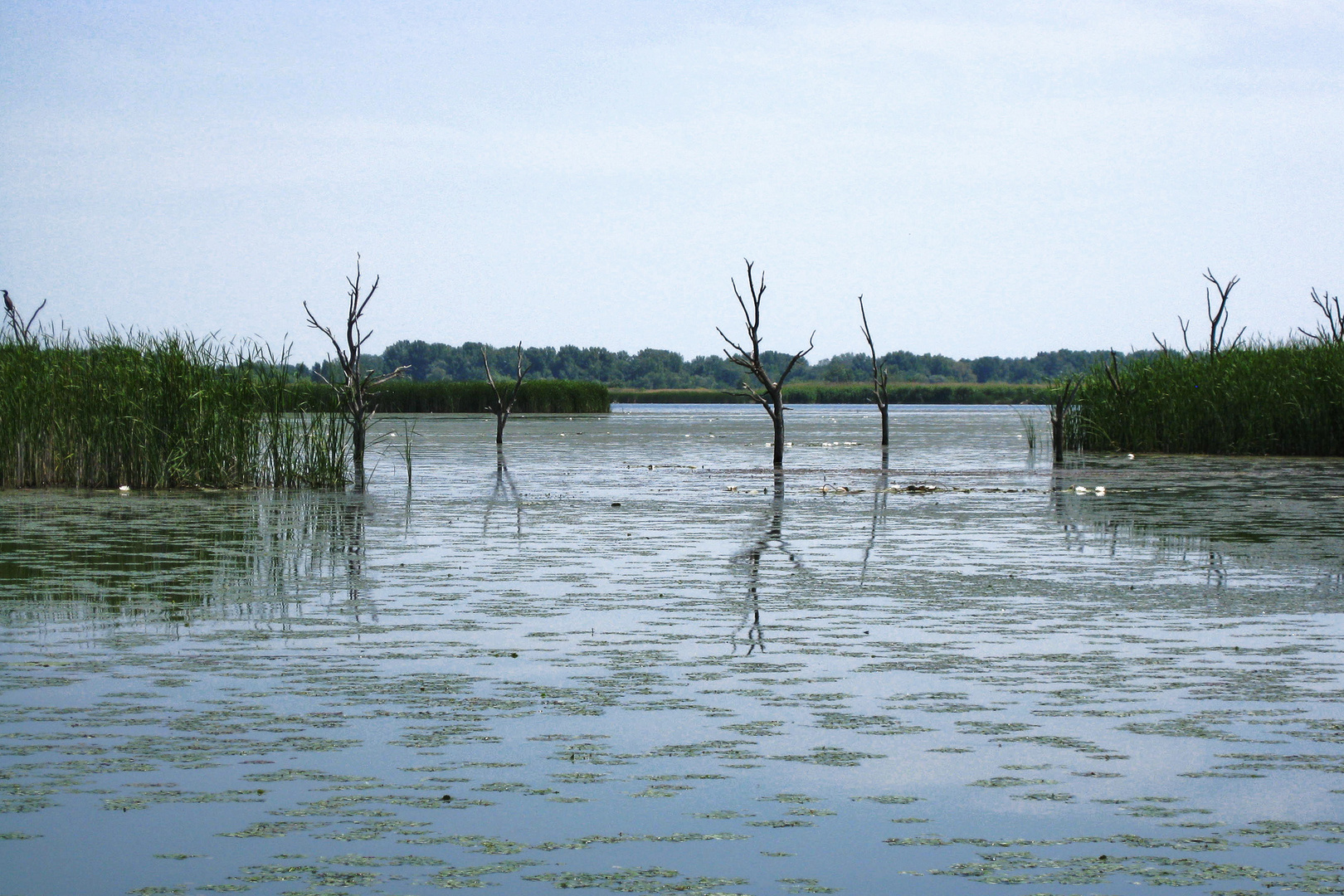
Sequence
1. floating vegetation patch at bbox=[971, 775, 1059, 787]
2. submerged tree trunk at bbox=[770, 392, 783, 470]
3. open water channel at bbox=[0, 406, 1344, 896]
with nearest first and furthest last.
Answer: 1. open water channel at bbox=[0, 406, 1344, 896]
2. floating vegetation patch at bbox=[971, 775, 1059, 787]
3. submerged tree trunk at bbox=[770, 392, 783, 470]

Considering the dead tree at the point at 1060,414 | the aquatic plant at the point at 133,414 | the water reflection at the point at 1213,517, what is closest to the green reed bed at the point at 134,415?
the aquatic plant at the point at 133,414

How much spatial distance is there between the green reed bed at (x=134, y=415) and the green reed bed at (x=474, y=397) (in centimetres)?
4212

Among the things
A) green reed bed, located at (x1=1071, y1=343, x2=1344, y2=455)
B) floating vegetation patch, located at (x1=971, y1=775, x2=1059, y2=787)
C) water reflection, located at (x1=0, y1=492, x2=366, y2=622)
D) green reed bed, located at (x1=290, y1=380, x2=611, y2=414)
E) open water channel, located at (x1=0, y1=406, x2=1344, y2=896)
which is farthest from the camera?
green reed bed, located at (x1=290, y1=380, x2=611, y2=414)

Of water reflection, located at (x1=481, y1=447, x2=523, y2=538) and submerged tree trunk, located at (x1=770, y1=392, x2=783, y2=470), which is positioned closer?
water reflection, located at (x1=481, y1=447, x2=523, y2=538)

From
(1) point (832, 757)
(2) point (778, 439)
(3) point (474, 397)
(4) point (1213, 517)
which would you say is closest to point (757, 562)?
(1) point (832, 757)

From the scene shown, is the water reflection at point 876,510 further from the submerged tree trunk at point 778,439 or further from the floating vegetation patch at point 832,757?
the floating vegetation patch at point 832,757

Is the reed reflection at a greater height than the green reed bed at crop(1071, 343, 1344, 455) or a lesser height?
lesser

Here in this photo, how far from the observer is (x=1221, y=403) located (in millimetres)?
26703

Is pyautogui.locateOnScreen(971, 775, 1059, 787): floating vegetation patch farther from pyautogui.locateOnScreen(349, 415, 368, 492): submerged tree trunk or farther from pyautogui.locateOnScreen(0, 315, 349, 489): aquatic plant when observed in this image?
pyautogui.locateOnScreen(349, 415, 368, 492): submerged tree trunk

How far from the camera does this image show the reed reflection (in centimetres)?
697

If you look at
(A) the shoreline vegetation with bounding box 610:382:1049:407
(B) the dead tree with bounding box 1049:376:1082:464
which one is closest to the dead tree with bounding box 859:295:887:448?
(B) the dead tree with bounding box 1049:376:1082:464

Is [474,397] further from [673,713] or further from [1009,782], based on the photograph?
[1009,782]

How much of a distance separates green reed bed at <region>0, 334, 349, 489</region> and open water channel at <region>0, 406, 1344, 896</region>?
522cm

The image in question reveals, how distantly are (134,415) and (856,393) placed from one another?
289 ft
